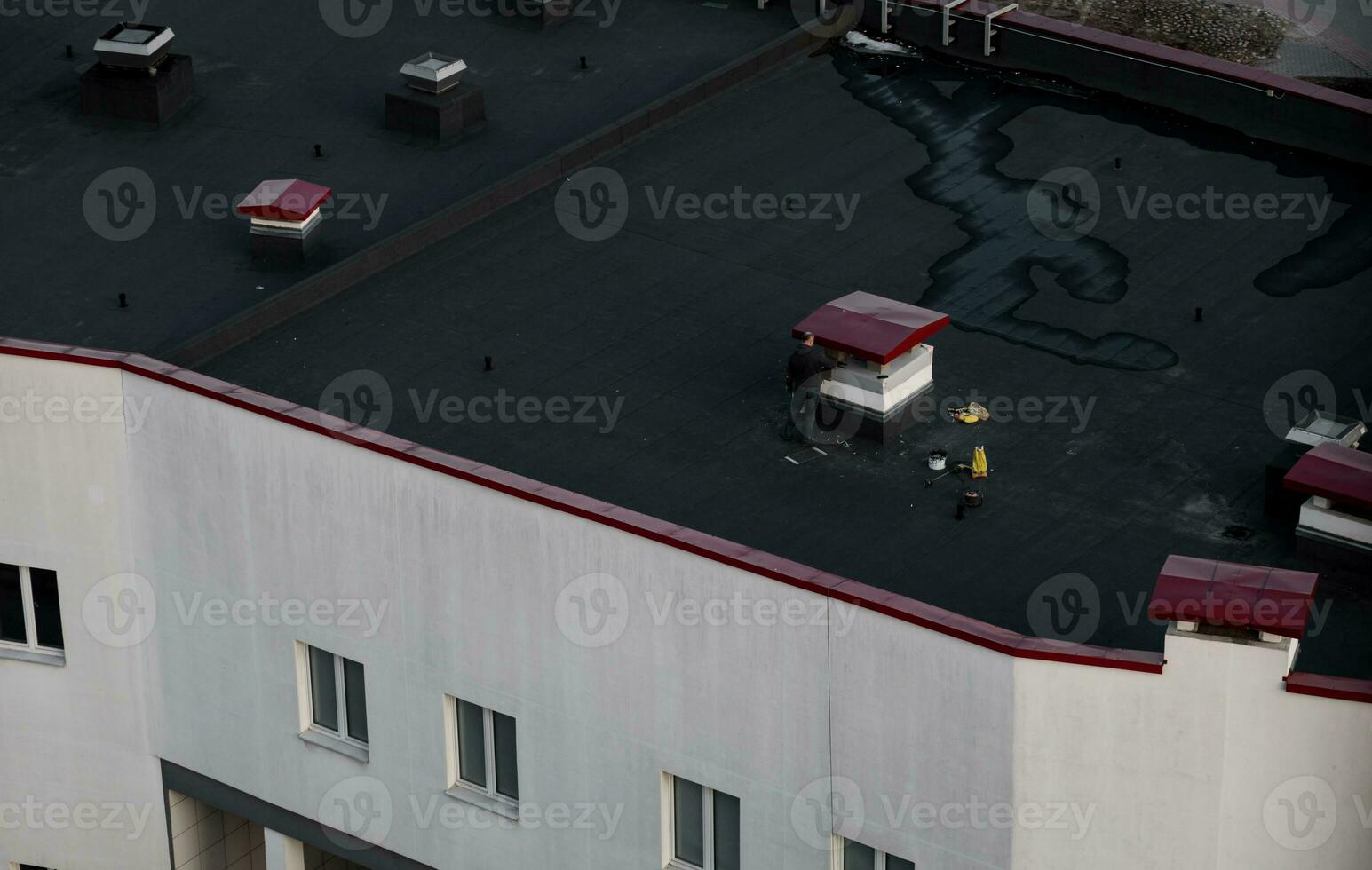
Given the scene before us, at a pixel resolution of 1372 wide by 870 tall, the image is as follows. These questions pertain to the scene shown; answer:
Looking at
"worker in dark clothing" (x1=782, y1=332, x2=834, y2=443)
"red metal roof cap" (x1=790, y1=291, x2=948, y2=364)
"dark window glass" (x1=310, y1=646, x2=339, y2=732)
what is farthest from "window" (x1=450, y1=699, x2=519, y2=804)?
"red metal roof cap" (x1=790, y1=291, x2=948, y2=364)

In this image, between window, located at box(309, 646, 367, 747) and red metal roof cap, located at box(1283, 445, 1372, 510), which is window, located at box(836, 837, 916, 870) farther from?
window, located at box(309, 646, 367, 747)

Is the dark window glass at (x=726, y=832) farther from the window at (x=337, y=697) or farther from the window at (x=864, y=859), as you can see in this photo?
the window at (x=337, y=697)

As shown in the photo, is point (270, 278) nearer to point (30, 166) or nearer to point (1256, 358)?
point (30, 166)

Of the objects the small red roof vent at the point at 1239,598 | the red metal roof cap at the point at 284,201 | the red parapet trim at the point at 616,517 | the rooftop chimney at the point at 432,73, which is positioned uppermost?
the rooftop chimney at the point at 432,73

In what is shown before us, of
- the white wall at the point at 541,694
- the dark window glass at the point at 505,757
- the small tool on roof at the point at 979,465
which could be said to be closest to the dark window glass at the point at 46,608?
the white wall at the point at 541,694

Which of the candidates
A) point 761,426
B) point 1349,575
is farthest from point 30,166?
point 1349,575
